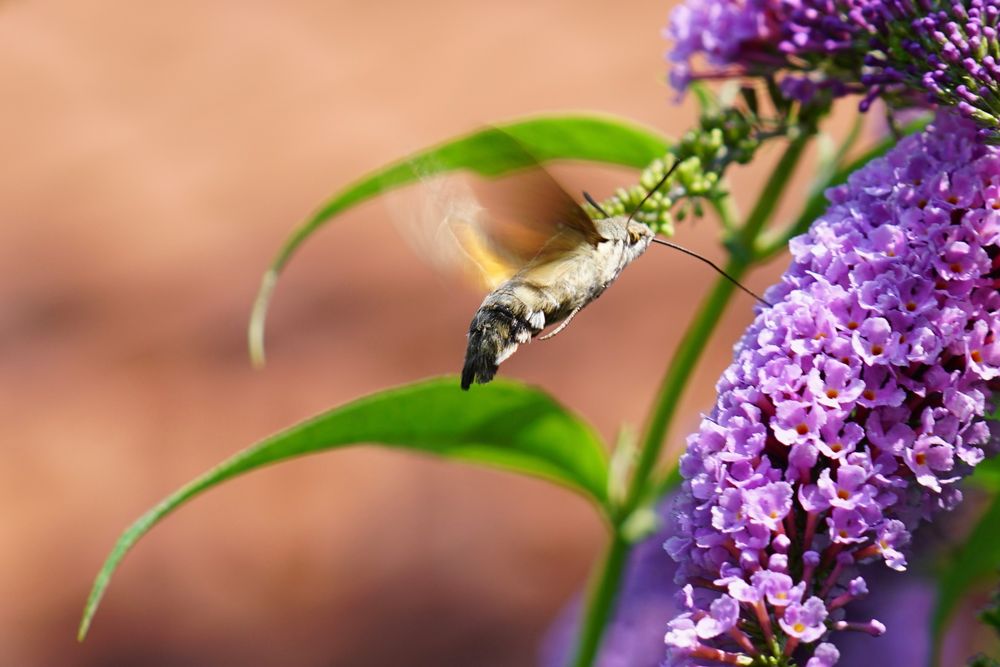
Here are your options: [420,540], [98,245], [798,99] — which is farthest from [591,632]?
[98,245]

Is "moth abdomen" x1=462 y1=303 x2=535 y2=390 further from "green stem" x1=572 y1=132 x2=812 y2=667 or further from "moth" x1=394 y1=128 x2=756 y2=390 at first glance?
"green stem" x1=572 y1=132 x2=812 y2=667

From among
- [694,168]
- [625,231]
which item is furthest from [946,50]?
[625,231]

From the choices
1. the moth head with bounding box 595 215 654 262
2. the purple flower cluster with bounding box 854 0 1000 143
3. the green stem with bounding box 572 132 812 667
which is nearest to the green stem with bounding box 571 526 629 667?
the green stem with bounding box 572 132 812 667

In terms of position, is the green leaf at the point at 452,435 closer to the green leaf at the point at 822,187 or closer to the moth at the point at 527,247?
the moth at the point at 527,247

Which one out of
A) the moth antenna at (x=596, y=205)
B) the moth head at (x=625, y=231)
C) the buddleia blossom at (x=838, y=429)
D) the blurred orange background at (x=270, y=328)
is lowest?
the blurred orange background at (x=270, y=328)

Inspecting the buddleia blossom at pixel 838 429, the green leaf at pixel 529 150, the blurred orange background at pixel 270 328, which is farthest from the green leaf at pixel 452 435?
the blurred orange background at pixel 270 328

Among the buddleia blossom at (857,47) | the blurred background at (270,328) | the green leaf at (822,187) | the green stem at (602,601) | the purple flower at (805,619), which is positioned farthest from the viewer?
the blurred background at (270,328)

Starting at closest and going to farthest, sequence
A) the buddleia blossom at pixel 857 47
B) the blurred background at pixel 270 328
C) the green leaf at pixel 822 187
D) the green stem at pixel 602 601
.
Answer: the buddleia blossom at pixel 857 47 → the green leaf at pixel 822 187 → the green stem at pixel 602 601 → the blurred background at pixel 270 328
